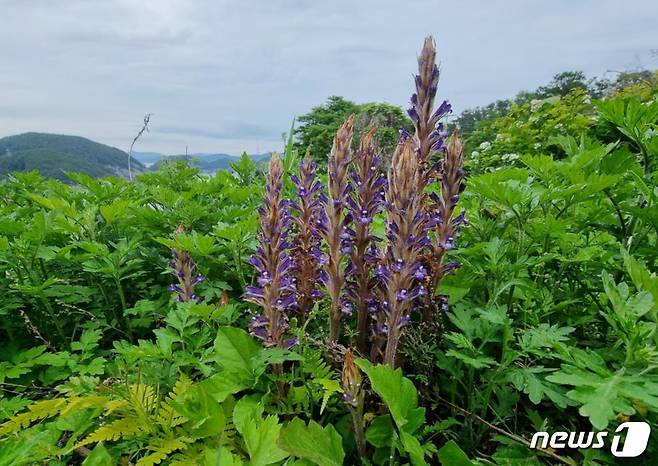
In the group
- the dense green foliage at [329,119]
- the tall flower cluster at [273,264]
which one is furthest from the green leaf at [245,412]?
the dense green foliage at [329,119]

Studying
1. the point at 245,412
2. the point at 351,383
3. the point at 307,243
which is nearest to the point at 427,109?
the point at 307,243

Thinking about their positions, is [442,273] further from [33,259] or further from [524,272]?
[33,259]

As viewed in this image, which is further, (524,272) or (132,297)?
(132,297)

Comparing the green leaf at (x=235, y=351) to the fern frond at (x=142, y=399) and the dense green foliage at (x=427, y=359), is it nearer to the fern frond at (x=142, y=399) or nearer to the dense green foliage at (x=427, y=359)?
the dense green foliage at (x=427, y=359)

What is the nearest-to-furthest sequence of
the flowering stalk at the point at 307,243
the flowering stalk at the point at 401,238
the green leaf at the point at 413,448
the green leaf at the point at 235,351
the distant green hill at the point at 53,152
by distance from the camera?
1. the green leaf at the point at 413,448
2. the flowering stalk at the point at 401,238
3. the green leaf at the point at 235,351
4. the flowering stalk at the point at 307,243
5. the distant green hill at the point at 53,152

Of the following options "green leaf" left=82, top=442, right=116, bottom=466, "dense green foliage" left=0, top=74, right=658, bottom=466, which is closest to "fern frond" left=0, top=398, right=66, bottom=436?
"dense green foliage" left=0, top=74, right=658, bottom=466

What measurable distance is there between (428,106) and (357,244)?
0.69 meters

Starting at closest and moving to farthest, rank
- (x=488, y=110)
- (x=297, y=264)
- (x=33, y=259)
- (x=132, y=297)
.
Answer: (x=297, y=264) < (x=33, y=259) < (x=132, y=297) < (x=488, y=110)

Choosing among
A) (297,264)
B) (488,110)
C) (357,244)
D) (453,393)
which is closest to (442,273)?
(357,244)

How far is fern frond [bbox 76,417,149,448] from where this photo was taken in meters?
1.61

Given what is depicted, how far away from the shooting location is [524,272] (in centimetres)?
212

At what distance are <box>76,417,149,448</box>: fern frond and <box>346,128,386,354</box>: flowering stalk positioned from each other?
94 cm

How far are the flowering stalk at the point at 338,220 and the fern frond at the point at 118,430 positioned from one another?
2.68 ft

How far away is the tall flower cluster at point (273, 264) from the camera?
1868 mm
